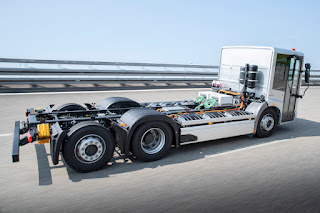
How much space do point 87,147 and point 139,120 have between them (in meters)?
1.07

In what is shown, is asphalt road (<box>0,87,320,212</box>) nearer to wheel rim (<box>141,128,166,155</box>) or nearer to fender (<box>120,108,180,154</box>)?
wheel rim (<box>141,128,166,155</box>)

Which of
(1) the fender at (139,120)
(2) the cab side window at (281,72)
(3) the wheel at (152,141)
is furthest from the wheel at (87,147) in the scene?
(2) the cab side window at (281,72)

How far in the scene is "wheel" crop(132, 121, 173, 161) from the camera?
5.07m

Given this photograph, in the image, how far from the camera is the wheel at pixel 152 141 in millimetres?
5074

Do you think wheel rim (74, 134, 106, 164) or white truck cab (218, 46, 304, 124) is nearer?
wheel rim (74, 134, 106, 164)

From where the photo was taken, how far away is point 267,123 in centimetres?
713

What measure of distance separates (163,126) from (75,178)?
6.31ft

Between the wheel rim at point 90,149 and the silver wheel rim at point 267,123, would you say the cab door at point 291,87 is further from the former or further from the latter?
the wheel rim at point 90,149

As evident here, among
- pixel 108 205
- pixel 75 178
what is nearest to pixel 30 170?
pixel 75 178

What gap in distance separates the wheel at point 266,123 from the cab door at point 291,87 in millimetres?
605

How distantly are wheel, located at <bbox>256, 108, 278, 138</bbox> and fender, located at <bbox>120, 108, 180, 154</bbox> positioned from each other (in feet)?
8.95

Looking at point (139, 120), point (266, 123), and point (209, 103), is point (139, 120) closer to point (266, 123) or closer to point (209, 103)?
point (209, 103)

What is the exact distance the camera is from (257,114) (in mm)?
6816

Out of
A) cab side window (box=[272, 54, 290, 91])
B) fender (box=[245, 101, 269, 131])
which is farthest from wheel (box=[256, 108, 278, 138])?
cab side window (box=[272, 54, 290, 91])
